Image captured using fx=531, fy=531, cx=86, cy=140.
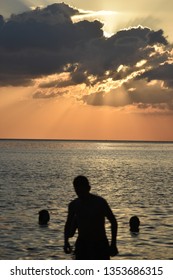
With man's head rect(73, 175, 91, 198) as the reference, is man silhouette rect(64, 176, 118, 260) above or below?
below

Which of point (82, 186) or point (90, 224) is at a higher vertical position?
point (82, 186)

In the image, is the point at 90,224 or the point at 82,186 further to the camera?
the point at 90,224

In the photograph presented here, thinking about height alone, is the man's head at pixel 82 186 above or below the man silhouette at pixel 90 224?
above

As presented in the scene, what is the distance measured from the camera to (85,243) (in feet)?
40.5

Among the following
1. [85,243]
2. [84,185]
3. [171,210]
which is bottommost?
[171,210]

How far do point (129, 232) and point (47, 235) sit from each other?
5367mm

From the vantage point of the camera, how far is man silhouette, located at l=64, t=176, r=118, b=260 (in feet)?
39.7

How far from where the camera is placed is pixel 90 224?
482 inches

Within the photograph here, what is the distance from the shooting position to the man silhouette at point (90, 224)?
12094 millimetres

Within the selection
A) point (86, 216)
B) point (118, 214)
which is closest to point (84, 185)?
point (86, 216)
